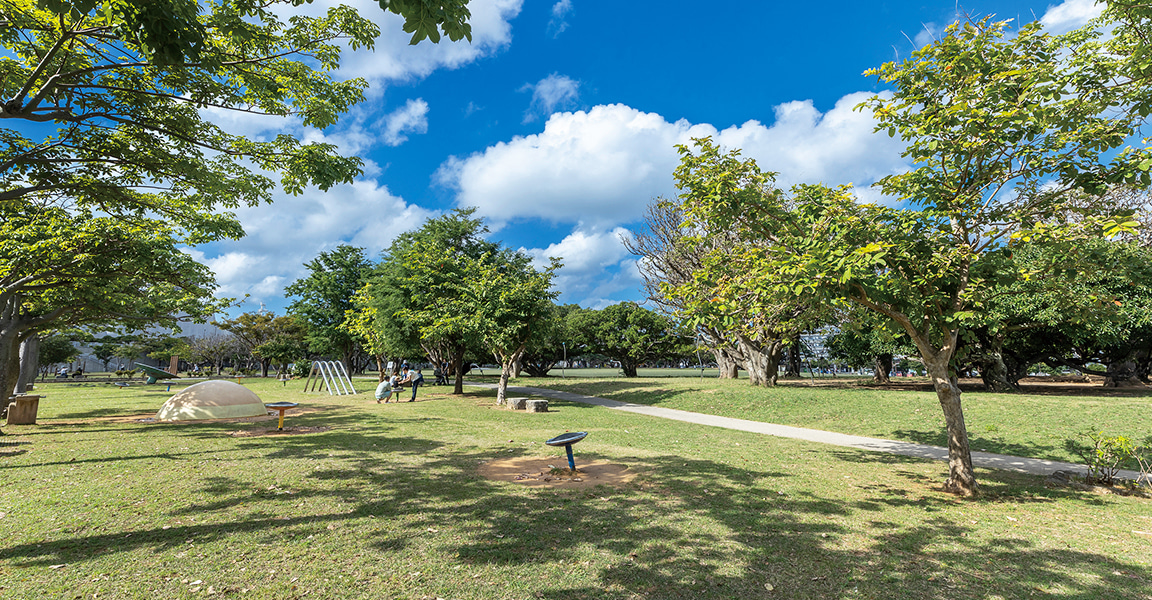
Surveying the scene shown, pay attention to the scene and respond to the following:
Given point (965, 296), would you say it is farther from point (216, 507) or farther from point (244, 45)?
point (244, 45)

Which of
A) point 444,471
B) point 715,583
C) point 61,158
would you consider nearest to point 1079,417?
point 715,583

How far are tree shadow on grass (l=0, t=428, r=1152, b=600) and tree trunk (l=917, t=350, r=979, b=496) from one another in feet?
1.95

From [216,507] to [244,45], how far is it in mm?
6688

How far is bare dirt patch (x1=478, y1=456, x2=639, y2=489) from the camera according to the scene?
7.98 metres

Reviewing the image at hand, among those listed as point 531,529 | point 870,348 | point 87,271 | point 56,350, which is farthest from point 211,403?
point 56,350

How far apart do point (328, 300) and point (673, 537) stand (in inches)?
1793

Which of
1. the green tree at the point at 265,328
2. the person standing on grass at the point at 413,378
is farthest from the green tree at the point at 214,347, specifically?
the person standing on grass at the point at 413,378

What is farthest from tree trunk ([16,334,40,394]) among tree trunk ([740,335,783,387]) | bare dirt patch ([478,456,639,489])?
tree trunk ([740,335,783,387])

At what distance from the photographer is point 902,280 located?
268 inches

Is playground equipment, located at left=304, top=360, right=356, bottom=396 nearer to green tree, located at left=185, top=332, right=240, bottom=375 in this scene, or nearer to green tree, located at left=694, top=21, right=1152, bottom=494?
green tree, located at left=694, top=21, right=1152, bottom=494

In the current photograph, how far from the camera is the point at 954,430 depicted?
798 cm

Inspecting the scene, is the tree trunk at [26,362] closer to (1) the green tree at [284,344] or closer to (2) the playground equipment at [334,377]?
(2) the playground equipment at [334,377]

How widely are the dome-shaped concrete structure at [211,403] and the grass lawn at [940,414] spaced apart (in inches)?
628

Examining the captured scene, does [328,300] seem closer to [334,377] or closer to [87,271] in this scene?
[334,377]
